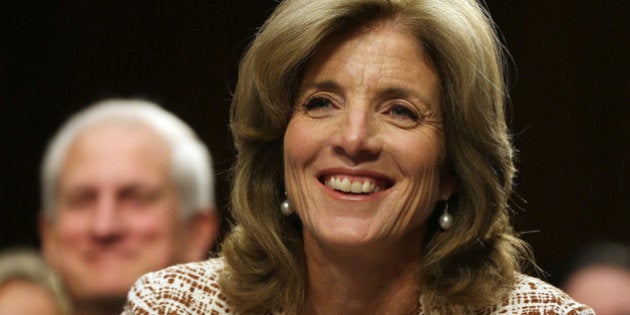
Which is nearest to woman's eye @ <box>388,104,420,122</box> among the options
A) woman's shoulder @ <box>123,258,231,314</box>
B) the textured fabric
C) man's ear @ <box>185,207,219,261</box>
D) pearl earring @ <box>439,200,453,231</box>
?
pearl earring @ <box>439,200,453,231</box>

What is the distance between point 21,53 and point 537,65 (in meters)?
2.35

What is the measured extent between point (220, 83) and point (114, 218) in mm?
1707

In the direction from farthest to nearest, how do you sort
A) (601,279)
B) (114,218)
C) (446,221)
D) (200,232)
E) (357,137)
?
(601,279) → (200,232) → (114,218) → (446,221) → (357,137)

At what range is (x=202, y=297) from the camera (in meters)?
2.90

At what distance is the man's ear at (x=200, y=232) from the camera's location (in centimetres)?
385

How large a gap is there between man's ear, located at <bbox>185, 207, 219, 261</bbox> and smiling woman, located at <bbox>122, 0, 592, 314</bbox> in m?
0.87

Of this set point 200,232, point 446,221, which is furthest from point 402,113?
point 200,232

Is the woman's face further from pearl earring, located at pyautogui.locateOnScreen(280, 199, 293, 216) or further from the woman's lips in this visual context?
pearl earring, located at pyautogui.locateOnScreen(280, 199, 293, 216)

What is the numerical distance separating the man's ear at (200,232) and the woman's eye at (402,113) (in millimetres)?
1300

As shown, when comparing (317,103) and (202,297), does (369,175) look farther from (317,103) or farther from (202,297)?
(202,297)

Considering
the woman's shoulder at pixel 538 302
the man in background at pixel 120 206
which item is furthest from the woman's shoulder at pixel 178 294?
the man in background at pixel 120 206

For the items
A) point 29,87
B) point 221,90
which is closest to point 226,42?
point 221,90

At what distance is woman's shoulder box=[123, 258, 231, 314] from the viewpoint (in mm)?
2850

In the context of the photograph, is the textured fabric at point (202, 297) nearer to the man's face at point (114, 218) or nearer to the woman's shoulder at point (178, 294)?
the woman's shoulder at point (178, 294)
